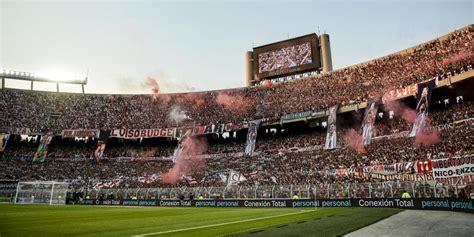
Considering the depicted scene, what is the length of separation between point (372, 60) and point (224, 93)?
27.6 meters

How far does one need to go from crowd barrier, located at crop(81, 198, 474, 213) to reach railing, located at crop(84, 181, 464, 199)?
1.64ft

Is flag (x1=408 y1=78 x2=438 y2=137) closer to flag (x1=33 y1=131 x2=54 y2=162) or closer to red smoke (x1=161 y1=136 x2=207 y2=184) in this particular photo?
red smoke (x1=161 y1=136 x2=207 y2=184)

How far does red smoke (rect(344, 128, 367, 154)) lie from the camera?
39.7 meters

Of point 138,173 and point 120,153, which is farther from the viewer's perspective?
point 120,153

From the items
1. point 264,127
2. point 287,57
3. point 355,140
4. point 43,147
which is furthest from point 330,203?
point 43,147

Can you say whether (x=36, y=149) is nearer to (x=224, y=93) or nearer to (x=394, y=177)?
(x=224, y=93)

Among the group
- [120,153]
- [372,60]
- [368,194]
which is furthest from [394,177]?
[120,153]

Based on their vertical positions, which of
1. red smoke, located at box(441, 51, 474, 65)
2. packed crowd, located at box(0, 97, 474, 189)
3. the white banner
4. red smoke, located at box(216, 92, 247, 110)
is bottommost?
packed crowd, located at box(0, 97, 474, 189)

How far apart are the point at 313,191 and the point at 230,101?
35.0 metres

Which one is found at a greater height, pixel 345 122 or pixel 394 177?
pixel 345 122

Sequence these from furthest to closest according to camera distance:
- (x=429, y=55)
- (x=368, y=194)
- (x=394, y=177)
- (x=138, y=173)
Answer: (x=138, y=173), (x=429, y=55), (x=394, y=177), (x=368, y=194)

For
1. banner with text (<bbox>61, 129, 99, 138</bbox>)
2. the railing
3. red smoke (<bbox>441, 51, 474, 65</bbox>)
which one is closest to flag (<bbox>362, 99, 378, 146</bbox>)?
red smoke (<bbox>441, 51, 474, 65</bbox>)

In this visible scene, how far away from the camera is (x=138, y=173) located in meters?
52.0

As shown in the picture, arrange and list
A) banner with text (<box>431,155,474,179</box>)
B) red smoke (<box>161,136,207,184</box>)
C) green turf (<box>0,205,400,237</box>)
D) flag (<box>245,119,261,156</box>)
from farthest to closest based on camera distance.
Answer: flag (<box>245,119,261,156</box>), red smoke (<box>161,136,207,184</box>), banner with text (<box>431,155,474,179</box>), green turf (<box>0,205,400,237</box>)
